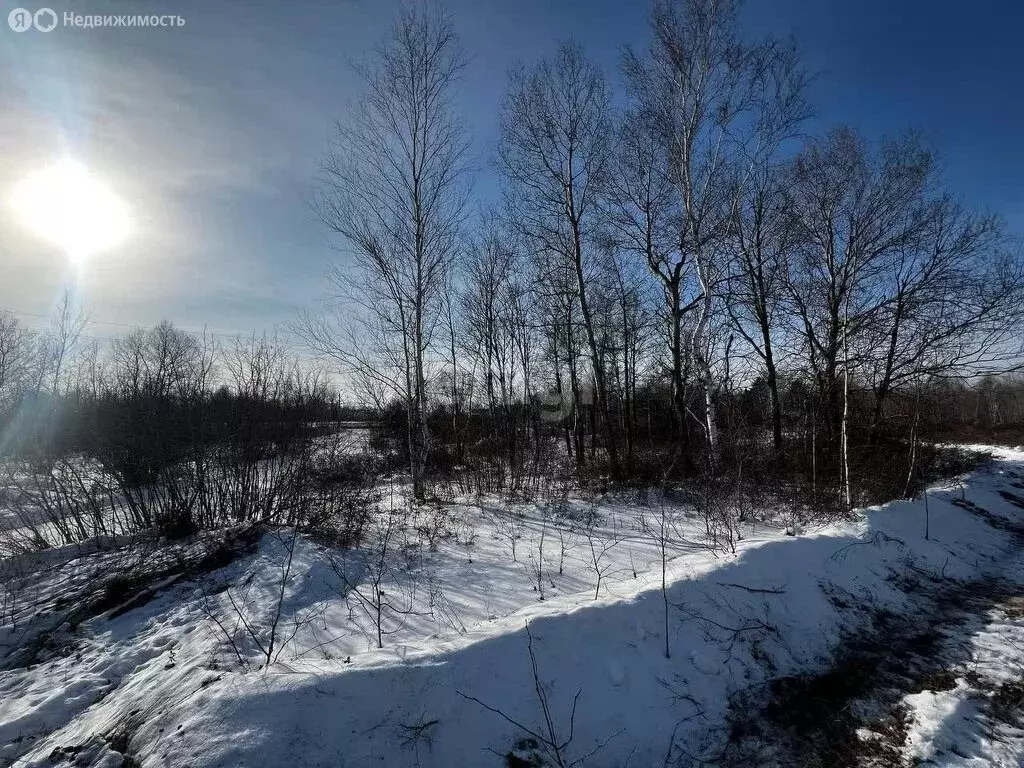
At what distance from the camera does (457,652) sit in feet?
11.6

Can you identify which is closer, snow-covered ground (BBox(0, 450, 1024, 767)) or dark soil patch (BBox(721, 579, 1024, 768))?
snow-covered ground (BBox(0, 450, 1024, 767))

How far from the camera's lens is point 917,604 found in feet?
18.5

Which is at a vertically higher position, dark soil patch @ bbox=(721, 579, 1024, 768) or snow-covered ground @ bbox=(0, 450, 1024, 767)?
snow-covered ground @ bbox=(0, 450, 1024, 767)

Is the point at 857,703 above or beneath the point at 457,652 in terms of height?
beneath

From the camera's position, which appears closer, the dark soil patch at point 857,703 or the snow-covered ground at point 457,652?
the snow-covered ground at point 457,652

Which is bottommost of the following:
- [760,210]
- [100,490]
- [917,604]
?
[917,604]

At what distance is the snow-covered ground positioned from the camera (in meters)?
2.93

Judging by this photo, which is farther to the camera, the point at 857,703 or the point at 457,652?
the point at 857,703

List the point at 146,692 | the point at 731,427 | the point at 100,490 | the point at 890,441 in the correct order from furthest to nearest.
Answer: the point at 890,441 → the point at 731,427 → the point at 100,490 → the point at 146,692

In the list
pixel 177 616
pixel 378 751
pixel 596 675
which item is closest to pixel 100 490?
pixel 177 616

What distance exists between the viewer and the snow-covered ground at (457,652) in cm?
293

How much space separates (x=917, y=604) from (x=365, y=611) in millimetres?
6851

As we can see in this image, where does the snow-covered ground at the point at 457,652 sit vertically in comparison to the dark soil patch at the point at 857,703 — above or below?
above

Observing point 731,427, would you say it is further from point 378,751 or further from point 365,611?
point 378,751
